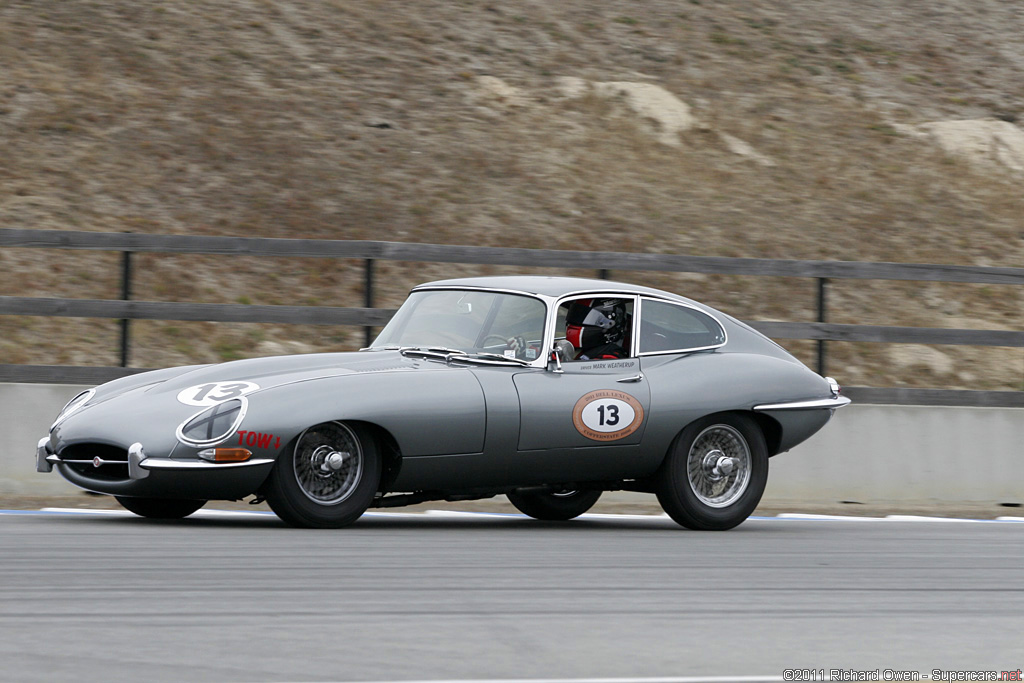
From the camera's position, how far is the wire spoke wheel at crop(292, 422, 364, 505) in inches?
303

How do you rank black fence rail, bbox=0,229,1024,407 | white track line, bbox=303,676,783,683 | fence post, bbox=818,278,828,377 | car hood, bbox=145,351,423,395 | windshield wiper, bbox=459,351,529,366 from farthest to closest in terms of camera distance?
fence post, bbox=818,278,828,377 < black fence rail, bbox=0,229,1024,407 < windshield wiper, bbox=459,351,529,366 < car hood, bbox=145,351,423,395 < white track line, bbox=303,676,783,683

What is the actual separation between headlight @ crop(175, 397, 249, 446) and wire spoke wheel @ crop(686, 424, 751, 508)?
107 inches

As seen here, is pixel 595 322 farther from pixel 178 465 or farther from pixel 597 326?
pixel 178 465

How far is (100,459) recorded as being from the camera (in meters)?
7.68

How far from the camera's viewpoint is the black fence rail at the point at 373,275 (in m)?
11.0

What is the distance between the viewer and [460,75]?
22.0 meters

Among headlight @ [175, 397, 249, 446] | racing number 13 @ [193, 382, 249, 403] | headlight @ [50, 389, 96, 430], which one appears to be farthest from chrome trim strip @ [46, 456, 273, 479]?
headlight @ [50, 389, 96, 430]

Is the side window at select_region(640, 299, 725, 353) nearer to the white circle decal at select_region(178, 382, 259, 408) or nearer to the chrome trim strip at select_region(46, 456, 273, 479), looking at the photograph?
the white circle decal at select_region(178, 382, 259, 408)

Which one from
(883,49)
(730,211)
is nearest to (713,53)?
(883,49)

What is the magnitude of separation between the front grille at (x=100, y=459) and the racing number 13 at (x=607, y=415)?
2622mm

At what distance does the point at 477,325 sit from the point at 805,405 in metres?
2.12

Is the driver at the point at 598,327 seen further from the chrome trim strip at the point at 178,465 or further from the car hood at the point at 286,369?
the chrome trim strip at the point at 178,465

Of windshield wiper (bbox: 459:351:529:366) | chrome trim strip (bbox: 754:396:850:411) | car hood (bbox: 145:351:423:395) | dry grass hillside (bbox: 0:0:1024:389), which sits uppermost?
dry grass hillside (bbox: 0:0:1024:389)

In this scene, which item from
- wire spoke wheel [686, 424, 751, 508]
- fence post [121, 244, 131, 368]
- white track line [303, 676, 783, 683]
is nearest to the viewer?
white track line [303, 676, 783, 683]
